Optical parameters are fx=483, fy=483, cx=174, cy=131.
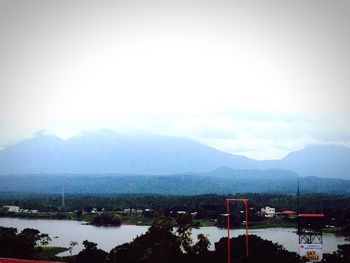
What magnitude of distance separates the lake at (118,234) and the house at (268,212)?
1.62 metres

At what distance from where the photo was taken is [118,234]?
15695 mm

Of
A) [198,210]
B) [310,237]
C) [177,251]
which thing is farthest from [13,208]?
[310,237]

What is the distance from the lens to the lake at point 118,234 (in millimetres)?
13359

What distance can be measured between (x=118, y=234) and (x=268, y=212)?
5.80m

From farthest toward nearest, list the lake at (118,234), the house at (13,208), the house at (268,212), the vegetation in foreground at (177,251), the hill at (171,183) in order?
the hill at (171,183), the house at (13,208), the house at (268,212), the lake at (118,234), the vegetation in foreground at (177,251)

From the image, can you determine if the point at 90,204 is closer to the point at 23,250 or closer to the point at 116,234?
the point at 116,234

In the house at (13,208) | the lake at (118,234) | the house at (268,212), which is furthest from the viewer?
the house at (13,208)

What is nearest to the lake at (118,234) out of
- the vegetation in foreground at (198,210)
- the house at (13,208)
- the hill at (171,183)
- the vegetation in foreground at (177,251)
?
the vegetation in foreground at (198,210)

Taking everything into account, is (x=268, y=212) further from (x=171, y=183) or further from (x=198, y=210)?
(x=171, y=183)

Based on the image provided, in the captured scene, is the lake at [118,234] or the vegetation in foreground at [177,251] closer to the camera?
the vegetation in foreground at [177,251]

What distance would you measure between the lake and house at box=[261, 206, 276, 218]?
1.62m

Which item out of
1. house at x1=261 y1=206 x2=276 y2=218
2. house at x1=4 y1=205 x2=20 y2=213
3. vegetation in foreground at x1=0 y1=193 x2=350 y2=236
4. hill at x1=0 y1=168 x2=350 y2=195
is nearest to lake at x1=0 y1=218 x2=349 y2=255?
vegetation in foreground at x1=0 y1=193 x2=350 y2=236

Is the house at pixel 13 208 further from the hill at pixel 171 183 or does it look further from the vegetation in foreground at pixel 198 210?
the hill at pixel 171 183

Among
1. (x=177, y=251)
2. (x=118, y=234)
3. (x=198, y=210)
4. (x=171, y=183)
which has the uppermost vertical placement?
(x=171, y=183)
